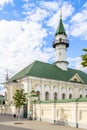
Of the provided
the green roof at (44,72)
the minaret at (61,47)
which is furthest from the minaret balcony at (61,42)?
the green roof at (44,72)

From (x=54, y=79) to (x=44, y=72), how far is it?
3145 millimetres

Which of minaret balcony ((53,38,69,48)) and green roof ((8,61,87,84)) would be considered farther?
minaret balcony ((53,38,69,48))

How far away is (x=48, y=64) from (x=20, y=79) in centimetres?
1087

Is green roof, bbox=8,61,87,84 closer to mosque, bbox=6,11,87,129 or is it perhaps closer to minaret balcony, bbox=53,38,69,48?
mosque, bbox=6,11,87,129

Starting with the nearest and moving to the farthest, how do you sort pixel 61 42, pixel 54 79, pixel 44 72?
pixel 44 72 → pixel 54 79 → pixel 61 42

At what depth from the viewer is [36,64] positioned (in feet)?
192

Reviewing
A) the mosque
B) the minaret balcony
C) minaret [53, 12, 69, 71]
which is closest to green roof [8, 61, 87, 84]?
the mosque

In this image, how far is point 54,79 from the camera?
58188 millimetres

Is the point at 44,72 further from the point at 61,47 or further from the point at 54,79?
the point at 61,47

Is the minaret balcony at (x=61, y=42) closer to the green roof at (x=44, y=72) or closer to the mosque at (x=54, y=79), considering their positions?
the mosque at (x=54, y=79)

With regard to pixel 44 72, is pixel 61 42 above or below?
above

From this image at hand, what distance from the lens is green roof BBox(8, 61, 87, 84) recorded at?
5494cm

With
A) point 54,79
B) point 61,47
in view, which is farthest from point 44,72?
point 61,47

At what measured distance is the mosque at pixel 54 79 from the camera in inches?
2131
